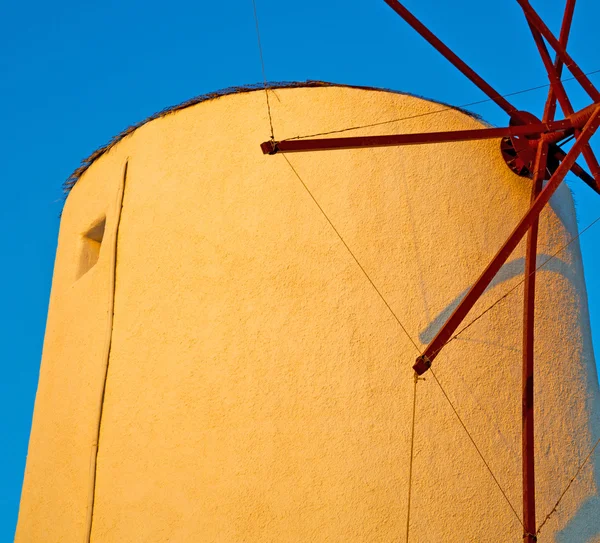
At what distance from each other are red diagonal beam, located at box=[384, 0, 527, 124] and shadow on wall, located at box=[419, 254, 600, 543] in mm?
1151

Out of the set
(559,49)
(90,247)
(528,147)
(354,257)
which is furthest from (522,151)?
(90,247)

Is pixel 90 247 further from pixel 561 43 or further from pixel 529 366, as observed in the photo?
pixel 561 43

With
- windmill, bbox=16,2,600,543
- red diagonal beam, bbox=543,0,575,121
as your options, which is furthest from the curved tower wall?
red diagonal beam, bbox=543,0,575,121

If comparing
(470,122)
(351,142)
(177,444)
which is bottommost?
(177,444)

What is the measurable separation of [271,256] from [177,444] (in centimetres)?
142

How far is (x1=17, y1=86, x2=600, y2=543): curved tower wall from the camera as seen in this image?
5.85 meters

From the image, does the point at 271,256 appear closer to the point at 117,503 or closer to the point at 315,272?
the point at 315,272

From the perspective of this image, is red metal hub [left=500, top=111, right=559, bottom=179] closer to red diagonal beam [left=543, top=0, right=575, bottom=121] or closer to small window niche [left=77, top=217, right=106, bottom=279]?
red diagonal beam [left=543, top=0, right=575, bottom=121]

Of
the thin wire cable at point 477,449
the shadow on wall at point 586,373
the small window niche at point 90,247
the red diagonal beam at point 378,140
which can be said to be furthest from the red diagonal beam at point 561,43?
the small window niche at point 90,247

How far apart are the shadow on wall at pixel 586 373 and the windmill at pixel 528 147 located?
20 cm

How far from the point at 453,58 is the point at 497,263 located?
1798 mm

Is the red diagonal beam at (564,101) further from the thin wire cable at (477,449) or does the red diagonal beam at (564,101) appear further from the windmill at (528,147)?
the thin wire cable at (477,449)

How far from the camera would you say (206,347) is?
246 inches

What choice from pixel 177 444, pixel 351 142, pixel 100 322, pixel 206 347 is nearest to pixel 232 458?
pixel 177 444
